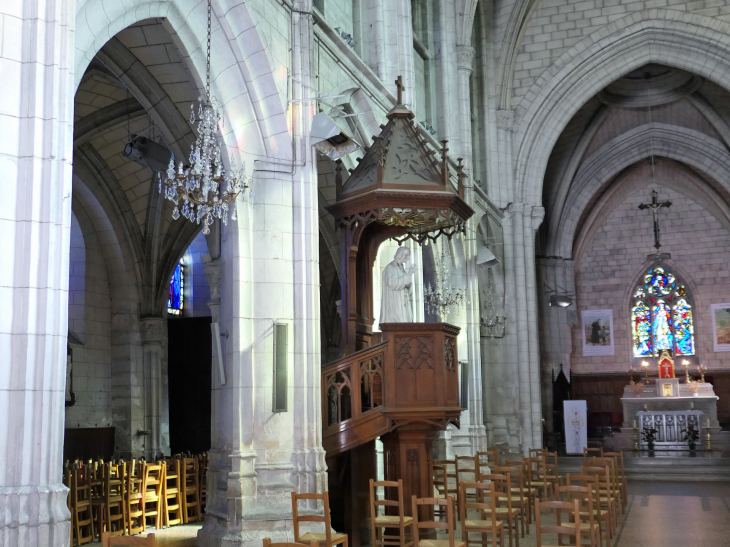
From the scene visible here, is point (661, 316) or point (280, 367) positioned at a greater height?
point (661, 316)

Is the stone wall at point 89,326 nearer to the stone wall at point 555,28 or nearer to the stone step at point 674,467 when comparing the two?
the stone step at point 674,467

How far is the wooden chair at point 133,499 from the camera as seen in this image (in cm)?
1020

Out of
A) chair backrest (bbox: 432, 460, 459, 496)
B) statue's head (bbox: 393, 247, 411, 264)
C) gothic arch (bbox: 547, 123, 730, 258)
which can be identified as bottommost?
chair backrest (bbox: 432, 460, 459, 496)

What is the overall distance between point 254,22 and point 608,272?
81.1 ft

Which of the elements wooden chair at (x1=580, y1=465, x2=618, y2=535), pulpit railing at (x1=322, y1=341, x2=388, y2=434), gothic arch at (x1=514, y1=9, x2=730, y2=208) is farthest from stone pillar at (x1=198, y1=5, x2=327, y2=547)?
gothic arch at (x1=514, y1=9, x2=730, y2=208)

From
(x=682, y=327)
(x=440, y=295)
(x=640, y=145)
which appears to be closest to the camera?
(x=440, y=295)

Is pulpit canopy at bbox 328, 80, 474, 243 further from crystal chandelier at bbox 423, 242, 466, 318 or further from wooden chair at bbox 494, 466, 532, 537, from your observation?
crystal chandelier at bbox 423, 242, 466, 318

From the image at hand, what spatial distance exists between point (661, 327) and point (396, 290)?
22790mm

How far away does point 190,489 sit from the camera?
36.9 feet

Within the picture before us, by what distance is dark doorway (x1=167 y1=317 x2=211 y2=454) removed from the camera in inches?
703

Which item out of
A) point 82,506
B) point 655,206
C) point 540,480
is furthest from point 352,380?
point 655,206

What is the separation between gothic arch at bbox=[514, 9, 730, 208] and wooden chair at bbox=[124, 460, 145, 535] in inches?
501

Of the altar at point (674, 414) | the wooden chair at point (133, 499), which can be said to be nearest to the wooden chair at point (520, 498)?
the wooden chair at point (133, 499)

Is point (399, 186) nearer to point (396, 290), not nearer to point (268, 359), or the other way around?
point (396, 290)
